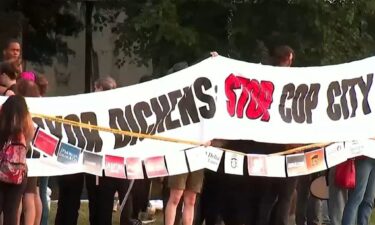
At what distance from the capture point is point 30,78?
9336 mm

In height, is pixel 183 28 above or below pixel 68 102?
above

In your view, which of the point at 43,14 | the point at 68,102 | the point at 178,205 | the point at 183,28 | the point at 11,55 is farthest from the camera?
the point at 43,14

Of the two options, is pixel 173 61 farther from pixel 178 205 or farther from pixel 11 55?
pixel 11 55

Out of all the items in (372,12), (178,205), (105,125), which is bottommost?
(178,205)

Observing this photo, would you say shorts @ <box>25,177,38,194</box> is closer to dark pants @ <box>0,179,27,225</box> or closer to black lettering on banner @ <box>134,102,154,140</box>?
dark pants @ <box>0,179,27,225</box>

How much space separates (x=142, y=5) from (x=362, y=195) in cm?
444

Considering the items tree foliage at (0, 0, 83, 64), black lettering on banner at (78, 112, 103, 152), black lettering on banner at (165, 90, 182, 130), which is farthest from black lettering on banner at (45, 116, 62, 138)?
tree foliage at (0, 0, 83, 64)

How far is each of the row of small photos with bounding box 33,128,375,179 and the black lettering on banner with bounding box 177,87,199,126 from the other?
0.30 meters

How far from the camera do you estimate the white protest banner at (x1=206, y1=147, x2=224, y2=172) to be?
9445 millimetres

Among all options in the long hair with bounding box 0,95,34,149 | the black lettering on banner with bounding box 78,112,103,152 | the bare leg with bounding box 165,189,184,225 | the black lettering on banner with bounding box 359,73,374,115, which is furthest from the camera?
the bare leg with bounding box 165,189,184,225

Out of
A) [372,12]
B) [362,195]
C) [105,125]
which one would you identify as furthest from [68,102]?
[372,12]

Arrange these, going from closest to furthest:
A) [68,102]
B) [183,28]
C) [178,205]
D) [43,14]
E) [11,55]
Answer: [68,102] → [11,55] → [178,205] → [183,28] → [43,14]

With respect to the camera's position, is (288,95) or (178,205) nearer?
(288,95)

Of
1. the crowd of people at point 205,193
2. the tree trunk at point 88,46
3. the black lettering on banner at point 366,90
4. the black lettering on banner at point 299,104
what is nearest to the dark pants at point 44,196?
the crowd of people at point 205,193
